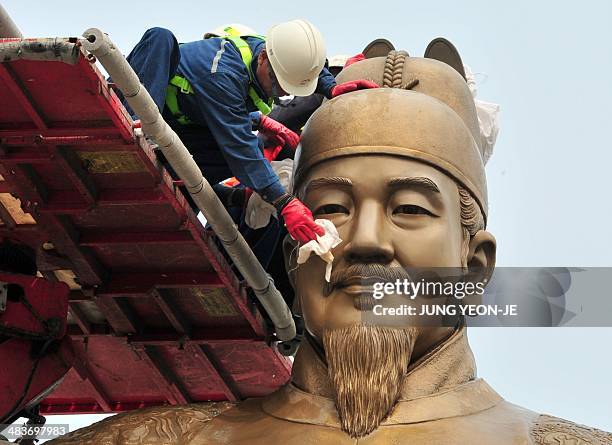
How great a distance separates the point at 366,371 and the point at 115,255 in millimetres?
2732

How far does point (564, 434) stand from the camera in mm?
7449

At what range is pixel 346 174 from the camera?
26.4ft

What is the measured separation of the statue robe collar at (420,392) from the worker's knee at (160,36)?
2.43 metres

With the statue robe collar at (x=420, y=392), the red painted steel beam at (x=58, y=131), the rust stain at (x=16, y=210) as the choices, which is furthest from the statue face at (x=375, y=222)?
the rust stain at (x=16, y=210)

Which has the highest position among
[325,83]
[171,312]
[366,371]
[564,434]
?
[325,83]

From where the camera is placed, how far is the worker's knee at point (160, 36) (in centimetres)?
924

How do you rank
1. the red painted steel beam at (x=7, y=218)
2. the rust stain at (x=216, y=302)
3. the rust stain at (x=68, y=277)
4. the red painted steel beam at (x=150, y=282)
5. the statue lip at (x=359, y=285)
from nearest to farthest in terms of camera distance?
1. the statue lip at (x=359, y=285)
2. the red painted steel beam at (x=7, y=218)
3. the red painted steel beam at (x=150, y=282)
4. the rust stain at (x=216, y=302)
5. the rust stain at (x=68, y=277)

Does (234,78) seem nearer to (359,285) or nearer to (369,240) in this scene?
(369,240)

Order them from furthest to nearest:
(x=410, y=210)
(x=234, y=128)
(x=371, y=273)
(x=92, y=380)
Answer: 1. (x=92, y=380)
2. (x=234, y=128)
3. (x=410, y=210)
4. (x=371, y=273)

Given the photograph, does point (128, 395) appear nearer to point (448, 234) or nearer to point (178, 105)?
point (178, 105)

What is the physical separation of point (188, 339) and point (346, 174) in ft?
8.56

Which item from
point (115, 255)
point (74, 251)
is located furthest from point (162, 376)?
point (74, 251)

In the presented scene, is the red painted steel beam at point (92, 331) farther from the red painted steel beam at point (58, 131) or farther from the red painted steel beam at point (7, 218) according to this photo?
the red painted steel beam at point (58, 131)

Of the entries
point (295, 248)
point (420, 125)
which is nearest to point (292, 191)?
point (295, 248)
